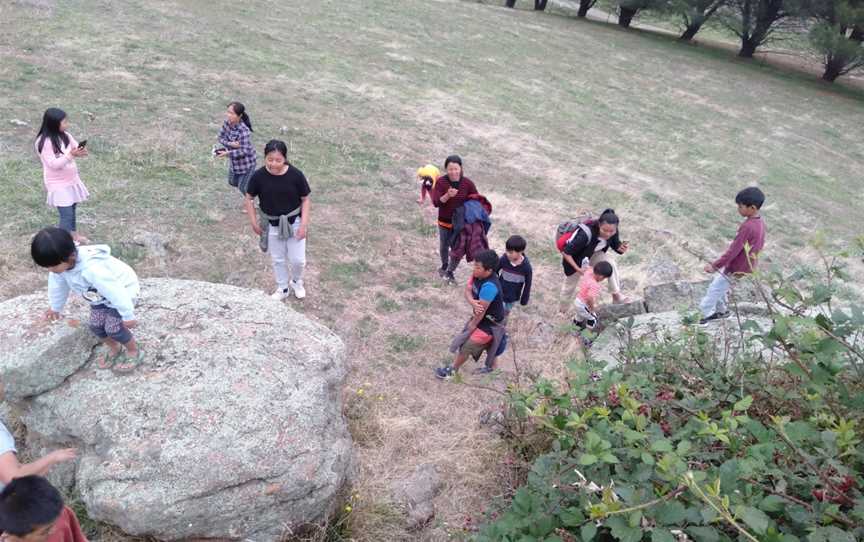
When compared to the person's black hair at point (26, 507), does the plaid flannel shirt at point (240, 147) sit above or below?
above

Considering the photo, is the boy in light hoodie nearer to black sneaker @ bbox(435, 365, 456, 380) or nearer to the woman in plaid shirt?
black sneaker @ bbox(435, 365, 456, 380)

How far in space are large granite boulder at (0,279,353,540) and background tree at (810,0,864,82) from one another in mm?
22303

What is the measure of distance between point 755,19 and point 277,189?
25.0m

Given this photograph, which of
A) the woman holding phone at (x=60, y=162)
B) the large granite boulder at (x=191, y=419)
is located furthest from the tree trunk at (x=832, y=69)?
the large granite boulder at (x=191, y=419)

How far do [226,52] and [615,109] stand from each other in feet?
30.5

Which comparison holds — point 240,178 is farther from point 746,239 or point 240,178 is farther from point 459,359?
point 746,239

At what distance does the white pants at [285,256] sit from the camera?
17.9 feet

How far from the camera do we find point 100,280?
11.0 ft

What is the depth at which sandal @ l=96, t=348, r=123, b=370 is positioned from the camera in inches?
145

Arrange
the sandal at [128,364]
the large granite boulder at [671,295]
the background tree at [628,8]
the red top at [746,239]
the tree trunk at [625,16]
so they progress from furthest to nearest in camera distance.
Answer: the tree trunk at [625,16] → the background tree at [628,8] → the large granite boulder at [671,295] → the red top at [746,239] → the sandal at [128,364]

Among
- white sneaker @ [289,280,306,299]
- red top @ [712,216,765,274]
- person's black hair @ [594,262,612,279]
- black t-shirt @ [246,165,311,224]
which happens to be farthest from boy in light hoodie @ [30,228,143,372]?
red top @ [712,216,765,274]

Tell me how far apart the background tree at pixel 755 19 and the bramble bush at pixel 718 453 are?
24534 mm

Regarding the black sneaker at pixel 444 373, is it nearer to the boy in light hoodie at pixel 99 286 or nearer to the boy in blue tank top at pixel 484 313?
the boy in blue tank top at pixel 484 313

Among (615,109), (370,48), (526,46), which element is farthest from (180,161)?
(526,46)
